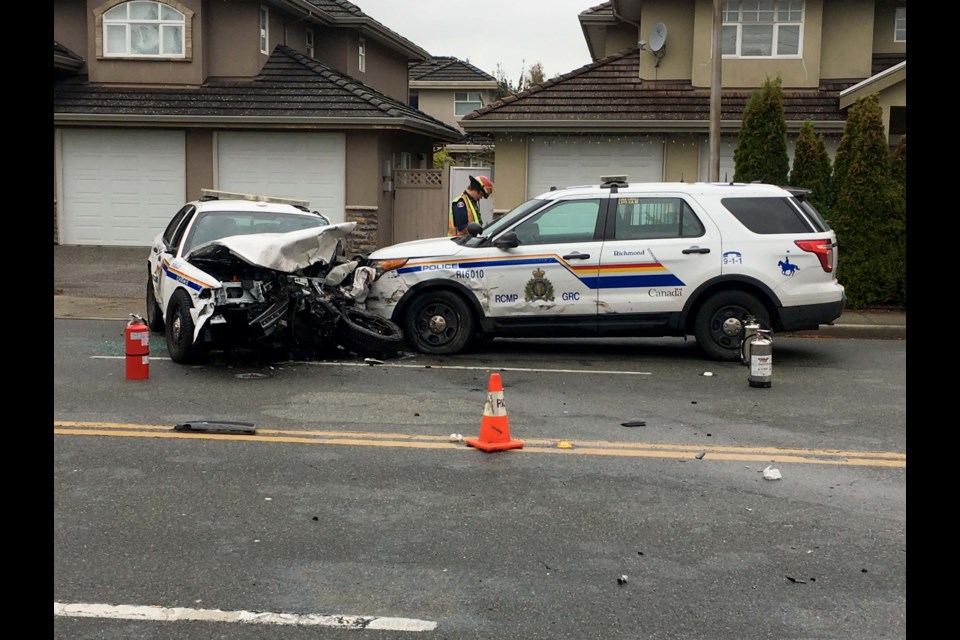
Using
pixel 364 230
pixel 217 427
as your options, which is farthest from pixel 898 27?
pixel 217 427

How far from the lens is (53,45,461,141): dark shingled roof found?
23.2 m

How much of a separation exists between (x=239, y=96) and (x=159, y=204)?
315 centimetres

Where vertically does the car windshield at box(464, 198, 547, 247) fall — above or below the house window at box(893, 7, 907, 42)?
below

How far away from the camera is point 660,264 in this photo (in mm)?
11453

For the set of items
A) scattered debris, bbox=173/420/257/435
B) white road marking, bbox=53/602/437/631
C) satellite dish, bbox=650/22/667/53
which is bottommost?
white road marking, bbox=53/602/437/631

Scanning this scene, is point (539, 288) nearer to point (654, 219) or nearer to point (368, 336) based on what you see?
point (654, 219)

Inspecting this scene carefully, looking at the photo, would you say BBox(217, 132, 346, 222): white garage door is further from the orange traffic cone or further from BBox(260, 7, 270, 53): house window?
the orange traffic cone

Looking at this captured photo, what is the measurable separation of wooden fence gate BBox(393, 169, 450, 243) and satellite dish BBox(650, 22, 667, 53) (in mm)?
5787

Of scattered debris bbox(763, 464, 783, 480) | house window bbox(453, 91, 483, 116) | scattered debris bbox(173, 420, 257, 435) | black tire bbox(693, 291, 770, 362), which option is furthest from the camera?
house window bbox(453, 91, 483, 116)

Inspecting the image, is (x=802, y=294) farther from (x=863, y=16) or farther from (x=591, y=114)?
(x=863, y=16)

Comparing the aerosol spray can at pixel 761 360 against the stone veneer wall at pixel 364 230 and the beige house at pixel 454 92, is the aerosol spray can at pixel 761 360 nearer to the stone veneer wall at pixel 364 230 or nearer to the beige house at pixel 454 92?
the stone veneer wall at pixel 364 230

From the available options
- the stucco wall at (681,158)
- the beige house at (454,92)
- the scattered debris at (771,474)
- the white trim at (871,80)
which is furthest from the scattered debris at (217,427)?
the beige house at (454,92)

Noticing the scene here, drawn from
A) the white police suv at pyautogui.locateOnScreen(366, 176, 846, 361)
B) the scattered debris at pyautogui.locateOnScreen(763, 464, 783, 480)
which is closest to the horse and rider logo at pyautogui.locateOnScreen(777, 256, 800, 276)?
the white police suv at pyautogui.locateOnScreen(366, 176, 846, 361)

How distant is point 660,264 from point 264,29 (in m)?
16.4
